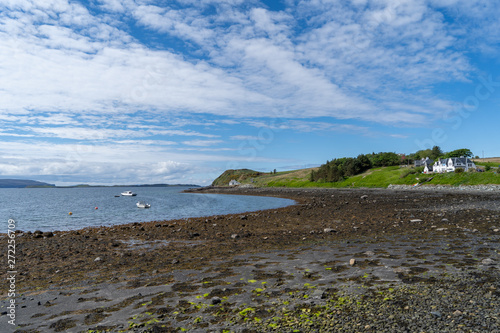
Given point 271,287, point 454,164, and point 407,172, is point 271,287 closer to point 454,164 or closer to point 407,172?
point 407,172

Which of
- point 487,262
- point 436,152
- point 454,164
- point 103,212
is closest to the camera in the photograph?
point 487,262

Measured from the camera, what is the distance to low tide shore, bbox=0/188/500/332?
645cm

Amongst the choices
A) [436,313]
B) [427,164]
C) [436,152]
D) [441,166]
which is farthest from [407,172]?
[436,313]

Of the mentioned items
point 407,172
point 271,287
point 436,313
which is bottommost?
point 271,287

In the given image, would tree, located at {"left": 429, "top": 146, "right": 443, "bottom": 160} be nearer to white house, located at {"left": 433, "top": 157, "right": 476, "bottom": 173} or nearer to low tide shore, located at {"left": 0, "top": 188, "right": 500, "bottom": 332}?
white house, located at {"left": 433, "top": 157, "right": 476, "bottom": 173}

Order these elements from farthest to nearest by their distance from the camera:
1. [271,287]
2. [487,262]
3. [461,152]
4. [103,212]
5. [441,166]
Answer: [461,152] → [441,166] → [103,212] → [487,262] → [271,287]

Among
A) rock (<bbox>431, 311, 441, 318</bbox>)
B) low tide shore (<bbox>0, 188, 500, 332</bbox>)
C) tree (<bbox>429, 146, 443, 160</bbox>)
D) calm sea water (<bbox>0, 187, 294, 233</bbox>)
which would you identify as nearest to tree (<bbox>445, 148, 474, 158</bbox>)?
tree (<bbox>429, 146, 443, 160</bbox>)

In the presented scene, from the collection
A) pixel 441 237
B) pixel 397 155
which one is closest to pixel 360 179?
pixel 397 155

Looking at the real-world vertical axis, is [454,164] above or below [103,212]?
above

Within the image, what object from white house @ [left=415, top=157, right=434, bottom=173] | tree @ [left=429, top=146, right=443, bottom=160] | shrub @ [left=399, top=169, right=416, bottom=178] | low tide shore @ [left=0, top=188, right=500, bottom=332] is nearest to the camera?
low tide shore @ [left=0, top=188, right=500, bottom=332]

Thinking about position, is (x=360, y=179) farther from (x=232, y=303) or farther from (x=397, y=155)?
(x=232, y=303)

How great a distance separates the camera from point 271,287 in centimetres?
886

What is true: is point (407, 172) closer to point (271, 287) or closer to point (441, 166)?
point (441, 166)

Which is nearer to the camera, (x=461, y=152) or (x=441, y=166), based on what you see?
(x=441, y=166)
